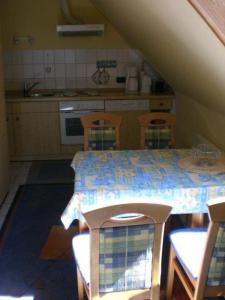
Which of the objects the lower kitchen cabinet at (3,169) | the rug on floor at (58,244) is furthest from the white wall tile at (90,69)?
the rug on floor at (58,244)

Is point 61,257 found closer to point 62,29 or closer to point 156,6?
point 156,6

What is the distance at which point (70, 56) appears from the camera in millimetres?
5113

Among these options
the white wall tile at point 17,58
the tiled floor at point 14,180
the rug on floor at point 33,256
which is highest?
the white wall tile at point 17,58

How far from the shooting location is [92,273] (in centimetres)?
167

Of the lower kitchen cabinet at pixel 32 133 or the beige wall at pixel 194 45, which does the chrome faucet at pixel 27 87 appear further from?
the beige wall at pixel 194 45

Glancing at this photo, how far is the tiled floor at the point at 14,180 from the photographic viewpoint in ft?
11.4

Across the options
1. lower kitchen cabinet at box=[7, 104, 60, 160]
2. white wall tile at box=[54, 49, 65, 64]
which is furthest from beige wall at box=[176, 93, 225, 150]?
white wall tile at box=[54, 49, 65, 64]

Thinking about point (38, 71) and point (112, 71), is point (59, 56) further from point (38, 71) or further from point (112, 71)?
point (112, 71)

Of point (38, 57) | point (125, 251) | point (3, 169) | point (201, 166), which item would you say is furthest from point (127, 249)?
point (38, 57)

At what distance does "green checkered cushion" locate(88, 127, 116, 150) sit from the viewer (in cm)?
315

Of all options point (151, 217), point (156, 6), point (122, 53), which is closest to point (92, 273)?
point (151, 217)

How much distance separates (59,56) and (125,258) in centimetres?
393

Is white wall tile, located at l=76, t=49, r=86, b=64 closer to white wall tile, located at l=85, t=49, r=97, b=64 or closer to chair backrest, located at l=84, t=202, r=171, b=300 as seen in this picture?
white wall tile, located at l=85, t=49, r=97, b=64

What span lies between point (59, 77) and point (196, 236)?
363 centimetres
